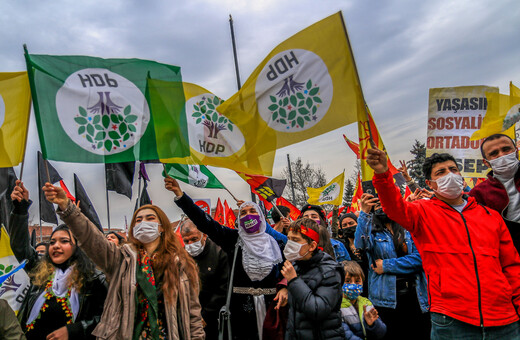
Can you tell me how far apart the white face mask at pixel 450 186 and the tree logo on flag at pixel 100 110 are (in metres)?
3.05

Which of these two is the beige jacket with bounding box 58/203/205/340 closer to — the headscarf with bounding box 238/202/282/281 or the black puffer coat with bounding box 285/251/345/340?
the black puffer coat with bounding box 285/251/345/340

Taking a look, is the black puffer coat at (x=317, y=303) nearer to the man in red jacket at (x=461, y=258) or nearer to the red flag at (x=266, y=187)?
the man in red jacket at (x=461, y=258)

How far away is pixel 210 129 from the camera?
14.8ft

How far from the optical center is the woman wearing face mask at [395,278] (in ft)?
13.7

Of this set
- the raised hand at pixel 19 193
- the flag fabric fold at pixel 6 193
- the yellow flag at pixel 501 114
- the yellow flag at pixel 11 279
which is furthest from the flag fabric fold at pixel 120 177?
the yellow flag at pixel 501 114

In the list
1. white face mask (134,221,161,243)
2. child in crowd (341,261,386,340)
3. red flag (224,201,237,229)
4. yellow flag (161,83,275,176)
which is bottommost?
child in crowd (341,261,386,340)

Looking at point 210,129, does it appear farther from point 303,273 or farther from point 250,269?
point 303,273

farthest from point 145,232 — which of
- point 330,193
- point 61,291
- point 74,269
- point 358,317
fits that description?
point 330,193

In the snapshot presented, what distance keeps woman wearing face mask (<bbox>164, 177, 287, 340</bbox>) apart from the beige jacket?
1.22 metres

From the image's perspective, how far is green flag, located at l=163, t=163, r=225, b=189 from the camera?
16.7ft

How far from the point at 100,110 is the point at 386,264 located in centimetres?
355

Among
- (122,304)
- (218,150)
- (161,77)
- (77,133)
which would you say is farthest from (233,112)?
(122,304)

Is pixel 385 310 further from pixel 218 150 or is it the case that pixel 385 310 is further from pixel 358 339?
pixel 218 150

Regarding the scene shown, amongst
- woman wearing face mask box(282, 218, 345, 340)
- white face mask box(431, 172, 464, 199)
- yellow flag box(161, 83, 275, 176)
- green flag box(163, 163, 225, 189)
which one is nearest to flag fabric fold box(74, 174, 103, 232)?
green flag box(163, 163, 225, 189)
